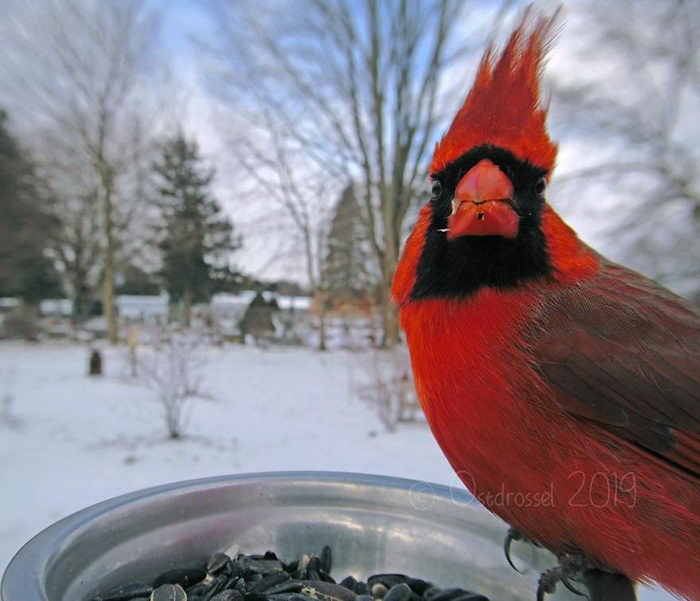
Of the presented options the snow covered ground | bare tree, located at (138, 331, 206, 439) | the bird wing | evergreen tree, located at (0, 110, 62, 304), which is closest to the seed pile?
the bird wing

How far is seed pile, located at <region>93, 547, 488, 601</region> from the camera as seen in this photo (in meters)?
0.85

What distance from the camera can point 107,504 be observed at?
93 centimetres

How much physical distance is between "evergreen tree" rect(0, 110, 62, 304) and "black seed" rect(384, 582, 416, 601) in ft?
45.2

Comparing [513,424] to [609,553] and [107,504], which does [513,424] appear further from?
[107,504]

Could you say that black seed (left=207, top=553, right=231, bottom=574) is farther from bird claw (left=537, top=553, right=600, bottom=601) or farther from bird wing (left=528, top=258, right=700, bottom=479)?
bird wing (left=528, top=258, right=700, bottom=479)

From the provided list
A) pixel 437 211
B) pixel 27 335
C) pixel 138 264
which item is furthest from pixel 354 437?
pixel 138 264

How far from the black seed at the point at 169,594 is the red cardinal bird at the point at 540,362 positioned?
49 cm

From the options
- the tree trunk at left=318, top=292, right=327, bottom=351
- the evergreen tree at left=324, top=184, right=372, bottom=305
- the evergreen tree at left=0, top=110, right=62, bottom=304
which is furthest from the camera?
the evergreen tree at left=0, top=110, right=62, bottom=304

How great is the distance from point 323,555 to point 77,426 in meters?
3.96

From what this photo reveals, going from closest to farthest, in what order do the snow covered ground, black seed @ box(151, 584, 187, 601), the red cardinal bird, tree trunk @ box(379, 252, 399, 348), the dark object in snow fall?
1. the red cardinal bird
2. black seed @ box(151, 584, 187, 601)
3. the snow covered ground
4. tree trunk @ box(379, 252, 399, 348)
5. the dark object in snow

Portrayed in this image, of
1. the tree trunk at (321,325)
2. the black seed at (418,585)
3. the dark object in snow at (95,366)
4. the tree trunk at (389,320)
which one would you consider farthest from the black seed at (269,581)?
the tree trunk at (321,325)

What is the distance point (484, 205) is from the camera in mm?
765

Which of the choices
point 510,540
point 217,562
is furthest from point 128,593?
point 510,540

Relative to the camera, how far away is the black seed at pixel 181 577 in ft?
3.04
